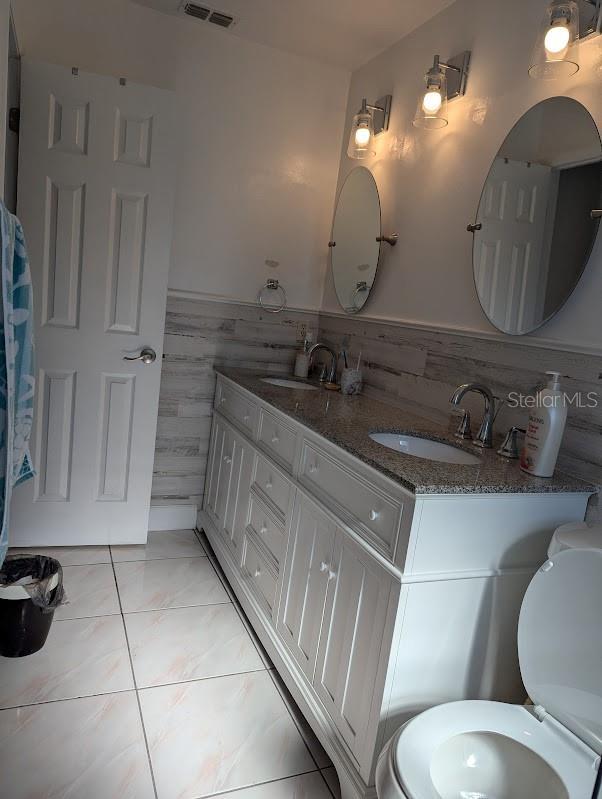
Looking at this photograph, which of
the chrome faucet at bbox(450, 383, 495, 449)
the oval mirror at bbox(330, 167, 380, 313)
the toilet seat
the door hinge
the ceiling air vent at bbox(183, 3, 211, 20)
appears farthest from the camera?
the oval mirror at bbox(330, 167, 380, 313)

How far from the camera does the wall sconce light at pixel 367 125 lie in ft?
8.28

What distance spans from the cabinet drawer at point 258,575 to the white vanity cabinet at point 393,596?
0.23m

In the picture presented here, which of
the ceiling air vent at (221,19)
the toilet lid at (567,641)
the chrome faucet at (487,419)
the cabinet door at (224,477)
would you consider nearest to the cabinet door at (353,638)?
the toilet lid at (567,641)

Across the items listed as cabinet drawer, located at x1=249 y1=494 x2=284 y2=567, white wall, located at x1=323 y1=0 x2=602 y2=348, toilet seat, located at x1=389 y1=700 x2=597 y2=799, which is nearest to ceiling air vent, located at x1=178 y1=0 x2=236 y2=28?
white wall, located at x1=323 y1=0 x2=602 y2=348

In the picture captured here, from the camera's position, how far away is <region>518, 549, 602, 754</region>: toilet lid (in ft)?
3.74

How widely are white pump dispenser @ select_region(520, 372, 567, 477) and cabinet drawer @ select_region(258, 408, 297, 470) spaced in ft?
2.47

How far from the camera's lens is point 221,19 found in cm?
254

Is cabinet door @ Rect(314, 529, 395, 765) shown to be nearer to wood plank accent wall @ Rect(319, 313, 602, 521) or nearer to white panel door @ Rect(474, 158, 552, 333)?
wood plank accent wall @ Rect(319, 313, 602, 521)

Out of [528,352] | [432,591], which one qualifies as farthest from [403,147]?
[432,591]

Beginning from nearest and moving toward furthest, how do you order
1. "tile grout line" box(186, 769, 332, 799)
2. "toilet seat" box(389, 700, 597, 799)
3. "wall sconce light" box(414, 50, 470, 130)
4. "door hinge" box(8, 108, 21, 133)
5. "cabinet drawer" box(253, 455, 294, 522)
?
"toilet seat" box(389, 700, 597, 799), "tile grout line" box(186, 769, 332, 799), "cabinet drawer" box(253, 455, 294, 522), "wall sconce light" box(414, 50, 470, 130), "door hinge" box(8, 108, 21, 133)

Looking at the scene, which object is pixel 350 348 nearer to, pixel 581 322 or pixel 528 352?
pixel 528 352

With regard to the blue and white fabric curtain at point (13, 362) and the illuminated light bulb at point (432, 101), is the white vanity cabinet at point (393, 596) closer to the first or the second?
the blue and white fabric curtain at point (13, 362)

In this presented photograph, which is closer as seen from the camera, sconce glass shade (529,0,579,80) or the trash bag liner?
sconce glass shade (529,0,579,80)

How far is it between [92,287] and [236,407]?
81cm
